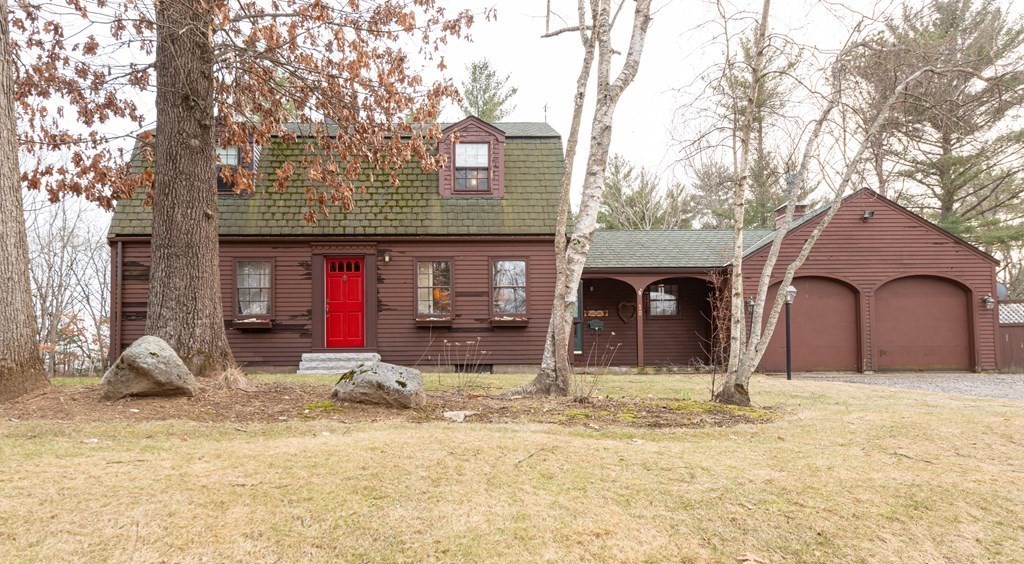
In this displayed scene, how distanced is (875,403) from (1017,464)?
3.63 m

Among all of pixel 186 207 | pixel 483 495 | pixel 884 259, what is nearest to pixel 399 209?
pixel 186 207

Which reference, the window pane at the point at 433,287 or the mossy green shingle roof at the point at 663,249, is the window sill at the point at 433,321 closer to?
the window pane at the point at 433,287

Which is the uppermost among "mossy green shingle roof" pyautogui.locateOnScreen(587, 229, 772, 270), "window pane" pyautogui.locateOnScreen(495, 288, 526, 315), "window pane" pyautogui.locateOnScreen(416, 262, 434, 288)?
"mossy green shingle roof" pyautogui.locateOnScreen(587, 229, 772, 270)

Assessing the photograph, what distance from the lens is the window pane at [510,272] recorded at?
1444cm

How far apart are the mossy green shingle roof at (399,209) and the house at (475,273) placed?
3cm

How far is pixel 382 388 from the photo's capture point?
6.49 meters

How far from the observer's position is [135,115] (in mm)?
9477

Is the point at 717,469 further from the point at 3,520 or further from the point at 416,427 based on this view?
the point at 3,520

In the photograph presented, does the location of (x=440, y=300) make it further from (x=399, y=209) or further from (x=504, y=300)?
(x=399, y=209)

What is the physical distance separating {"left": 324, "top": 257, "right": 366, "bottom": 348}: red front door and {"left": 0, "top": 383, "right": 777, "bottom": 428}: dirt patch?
269 inches

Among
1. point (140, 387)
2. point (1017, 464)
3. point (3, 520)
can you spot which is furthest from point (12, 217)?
point (1017, 464)

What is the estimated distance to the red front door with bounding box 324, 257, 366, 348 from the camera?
1429 centimetres

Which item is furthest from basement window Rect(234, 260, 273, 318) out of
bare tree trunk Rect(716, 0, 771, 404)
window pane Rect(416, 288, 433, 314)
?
bare tree trunk Rect(716, 0, 771, 404)

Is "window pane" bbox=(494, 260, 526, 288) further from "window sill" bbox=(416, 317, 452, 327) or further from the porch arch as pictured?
the porch arch
